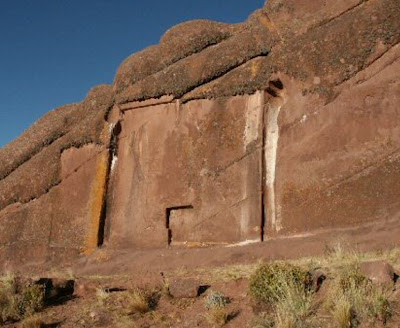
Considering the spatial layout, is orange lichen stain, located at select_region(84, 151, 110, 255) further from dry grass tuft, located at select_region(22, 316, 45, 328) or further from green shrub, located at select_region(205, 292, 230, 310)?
green shrub, located at select_region(205, 292, 230, 310)

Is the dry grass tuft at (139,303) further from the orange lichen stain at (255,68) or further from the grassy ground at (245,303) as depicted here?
the orange lichen stain at (255,68)

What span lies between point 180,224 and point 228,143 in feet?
9.47

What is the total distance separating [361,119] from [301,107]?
1711 millimetres

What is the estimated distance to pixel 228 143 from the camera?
15.0 meters

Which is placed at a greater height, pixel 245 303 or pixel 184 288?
pixel 184 288

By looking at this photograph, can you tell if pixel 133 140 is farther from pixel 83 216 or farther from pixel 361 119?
pixel 361 119

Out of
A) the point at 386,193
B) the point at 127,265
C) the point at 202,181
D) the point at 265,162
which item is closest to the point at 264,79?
the point at 265,162

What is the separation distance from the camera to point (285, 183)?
13.6 meters

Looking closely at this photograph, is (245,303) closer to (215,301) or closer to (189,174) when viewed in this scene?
(215,301)

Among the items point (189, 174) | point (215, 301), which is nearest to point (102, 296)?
point (215, 301)

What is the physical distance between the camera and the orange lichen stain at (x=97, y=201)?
1722 cm

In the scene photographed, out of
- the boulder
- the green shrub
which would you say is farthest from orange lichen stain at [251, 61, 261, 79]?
the green shrub

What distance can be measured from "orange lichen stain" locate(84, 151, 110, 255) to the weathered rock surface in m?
0.04

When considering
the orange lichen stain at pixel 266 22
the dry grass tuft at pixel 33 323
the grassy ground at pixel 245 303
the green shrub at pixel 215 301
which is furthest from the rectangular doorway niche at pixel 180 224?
the dry grass tuft at pixel 33 323
